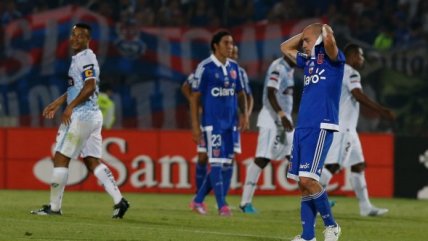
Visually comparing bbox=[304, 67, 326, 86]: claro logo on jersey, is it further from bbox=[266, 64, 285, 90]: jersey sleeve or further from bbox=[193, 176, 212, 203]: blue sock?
bbox=[266, 64, 285, 90]: jersey sleeve

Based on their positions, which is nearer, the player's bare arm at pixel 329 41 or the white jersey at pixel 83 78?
the player's bare arm at pixel 329 41

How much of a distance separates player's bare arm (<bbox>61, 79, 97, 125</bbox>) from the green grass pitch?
3.53 ft

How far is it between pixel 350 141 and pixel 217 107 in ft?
6.64

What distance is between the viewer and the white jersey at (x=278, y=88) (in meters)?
15.7

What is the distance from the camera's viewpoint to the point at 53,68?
20.8 meters

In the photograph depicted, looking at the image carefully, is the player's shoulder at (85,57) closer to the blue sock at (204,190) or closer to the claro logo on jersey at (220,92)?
the claro logo on jersey at (220,92)

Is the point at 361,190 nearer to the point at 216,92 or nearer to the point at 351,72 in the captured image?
the point at 351,72

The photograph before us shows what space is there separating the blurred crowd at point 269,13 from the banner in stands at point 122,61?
0.56 meters

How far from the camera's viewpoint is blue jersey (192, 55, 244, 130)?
48.8ft

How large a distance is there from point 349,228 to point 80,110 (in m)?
3.22

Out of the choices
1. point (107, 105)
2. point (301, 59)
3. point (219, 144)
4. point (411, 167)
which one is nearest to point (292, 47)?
point (301, 59)

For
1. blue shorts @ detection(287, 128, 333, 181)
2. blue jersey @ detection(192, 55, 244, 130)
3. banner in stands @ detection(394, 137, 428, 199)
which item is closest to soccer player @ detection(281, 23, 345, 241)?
blue shorts @ detection(287, 128, 333, 181)

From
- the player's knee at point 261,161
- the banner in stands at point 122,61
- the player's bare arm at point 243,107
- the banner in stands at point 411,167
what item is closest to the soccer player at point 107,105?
the banner in stands at point 122,61

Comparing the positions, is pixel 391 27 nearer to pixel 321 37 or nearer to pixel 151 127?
pixel 151 127
